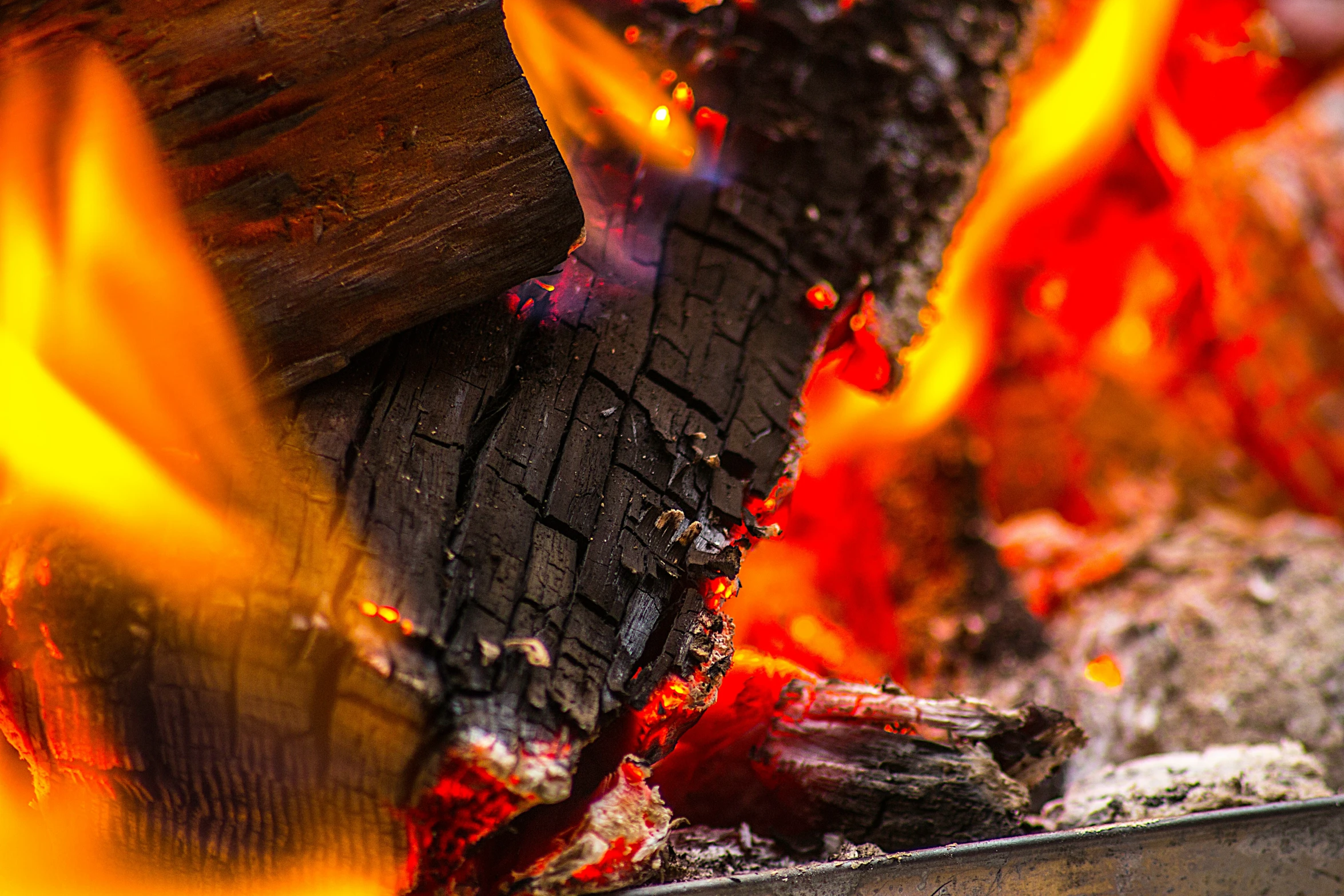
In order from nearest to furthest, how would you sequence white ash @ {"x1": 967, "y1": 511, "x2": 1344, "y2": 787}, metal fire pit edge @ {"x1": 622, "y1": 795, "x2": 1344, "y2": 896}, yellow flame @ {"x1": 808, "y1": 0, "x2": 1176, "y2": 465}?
metal fire pit edge @ {"x1": 622, "y1": 795, "x2": 1344, "y2": 896} → white ash @ {"x1": 967, "y1": 511, "x2": 1344, "y2": 787} → yellow flame @ {"x1": 808, "y1": 0, "x2": 1176, "y2": 465}

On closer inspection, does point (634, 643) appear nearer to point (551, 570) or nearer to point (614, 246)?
point (551, 570)

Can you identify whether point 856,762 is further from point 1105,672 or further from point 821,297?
point 1105,672

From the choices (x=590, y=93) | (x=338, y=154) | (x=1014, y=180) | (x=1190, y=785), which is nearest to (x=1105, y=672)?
(x=1190, y=785)

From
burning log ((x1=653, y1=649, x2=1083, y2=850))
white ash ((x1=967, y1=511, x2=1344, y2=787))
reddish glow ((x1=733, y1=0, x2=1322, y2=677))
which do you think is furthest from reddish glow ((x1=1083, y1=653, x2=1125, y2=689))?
burning log ((x1=653, y1=649, x2=1083, y2=850))

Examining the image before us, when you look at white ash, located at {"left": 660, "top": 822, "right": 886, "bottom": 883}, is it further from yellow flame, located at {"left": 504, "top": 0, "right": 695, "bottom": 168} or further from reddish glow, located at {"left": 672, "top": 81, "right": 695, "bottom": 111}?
reddish glow, located at {"left": 672, "top": 81, "right": 695, "bottom": 111}

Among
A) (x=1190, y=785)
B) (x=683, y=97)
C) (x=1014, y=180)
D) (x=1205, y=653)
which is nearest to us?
(x=1190, y=785)

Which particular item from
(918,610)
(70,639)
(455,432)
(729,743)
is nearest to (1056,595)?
(918,610)

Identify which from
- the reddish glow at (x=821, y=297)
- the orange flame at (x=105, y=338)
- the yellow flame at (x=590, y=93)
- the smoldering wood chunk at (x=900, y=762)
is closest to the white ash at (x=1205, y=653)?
the smoldering wood chunk at (x=900, y=762)

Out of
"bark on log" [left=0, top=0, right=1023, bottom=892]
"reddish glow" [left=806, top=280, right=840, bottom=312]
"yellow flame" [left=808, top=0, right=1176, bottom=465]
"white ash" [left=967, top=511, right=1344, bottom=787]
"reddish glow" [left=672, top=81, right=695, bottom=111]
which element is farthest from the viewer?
"yellow flame" [left=808, top=0, right=1176, bottom=465]
